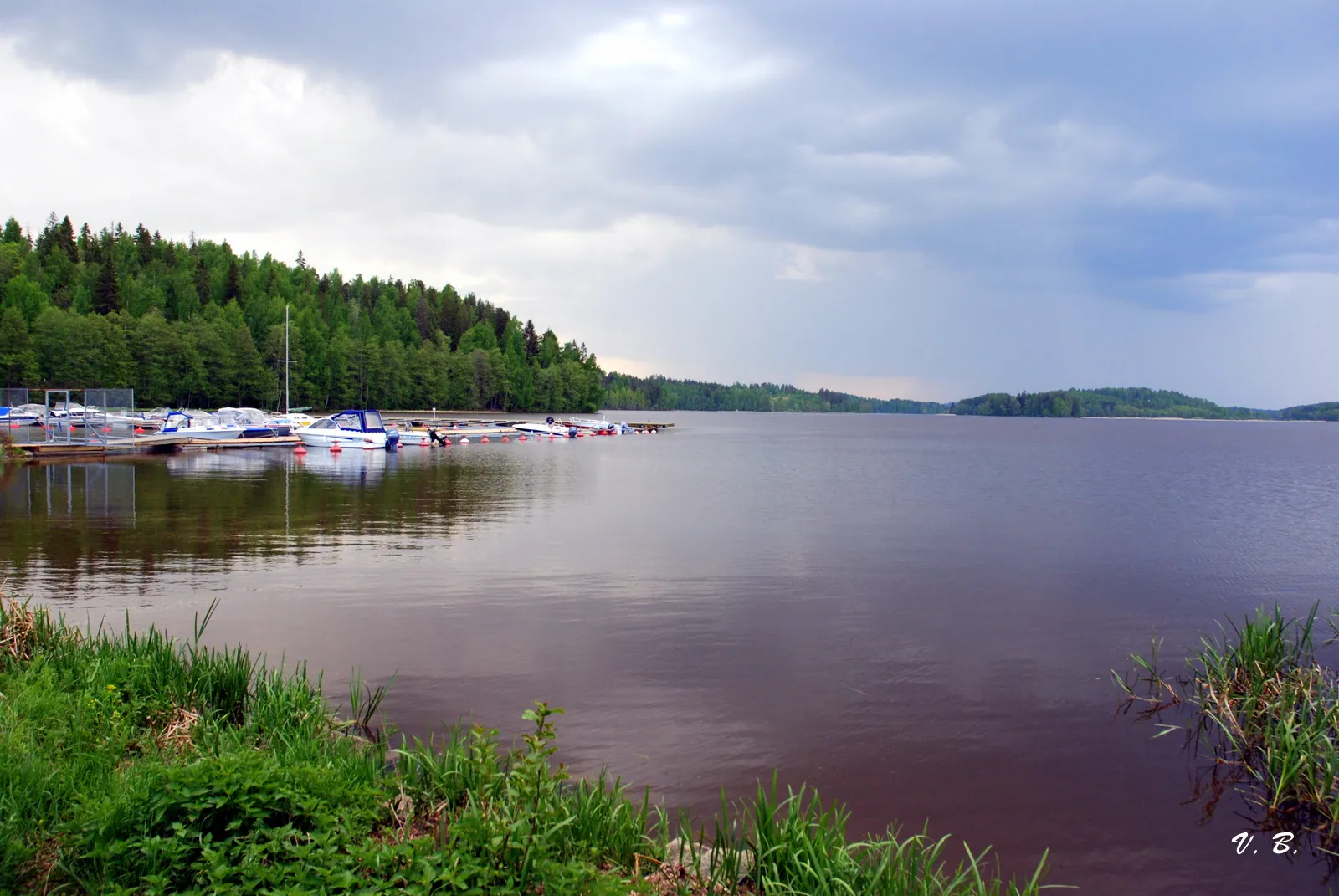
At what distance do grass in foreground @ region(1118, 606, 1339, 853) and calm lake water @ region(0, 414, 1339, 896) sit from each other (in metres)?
0.43

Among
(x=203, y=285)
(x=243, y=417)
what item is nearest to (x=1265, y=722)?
(x=243, y=417)

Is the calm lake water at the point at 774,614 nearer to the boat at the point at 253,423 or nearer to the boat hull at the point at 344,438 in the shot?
the boat hull at the point at 344,438

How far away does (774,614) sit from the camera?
14164 mm

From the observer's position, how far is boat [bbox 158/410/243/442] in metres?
54.0

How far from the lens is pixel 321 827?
461 centimetres

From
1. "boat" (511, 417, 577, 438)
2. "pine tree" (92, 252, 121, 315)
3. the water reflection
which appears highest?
"pine tree" (92, 252, 121, 315)

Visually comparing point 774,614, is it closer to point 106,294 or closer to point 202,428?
point 202,428

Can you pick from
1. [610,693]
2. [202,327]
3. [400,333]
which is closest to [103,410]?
[610,693]

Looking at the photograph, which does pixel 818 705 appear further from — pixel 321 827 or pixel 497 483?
pixel 497 483

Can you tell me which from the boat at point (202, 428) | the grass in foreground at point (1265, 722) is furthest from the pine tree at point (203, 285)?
the grass in foreground at point (1265, 722)

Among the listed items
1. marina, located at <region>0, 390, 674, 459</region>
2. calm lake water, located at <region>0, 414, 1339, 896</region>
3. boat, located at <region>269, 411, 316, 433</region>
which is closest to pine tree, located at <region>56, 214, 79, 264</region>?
marina, located at <region>0, 390, 674, 459</region>

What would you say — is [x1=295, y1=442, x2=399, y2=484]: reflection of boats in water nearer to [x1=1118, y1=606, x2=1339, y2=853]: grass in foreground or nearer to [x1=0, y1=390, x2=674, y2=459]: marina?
[x1=0, y1=390, x2=674, y2=459]: marina

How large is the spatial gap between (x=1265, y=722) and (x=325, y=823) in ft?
29.4

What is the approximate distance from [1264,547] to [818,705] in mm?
18989
